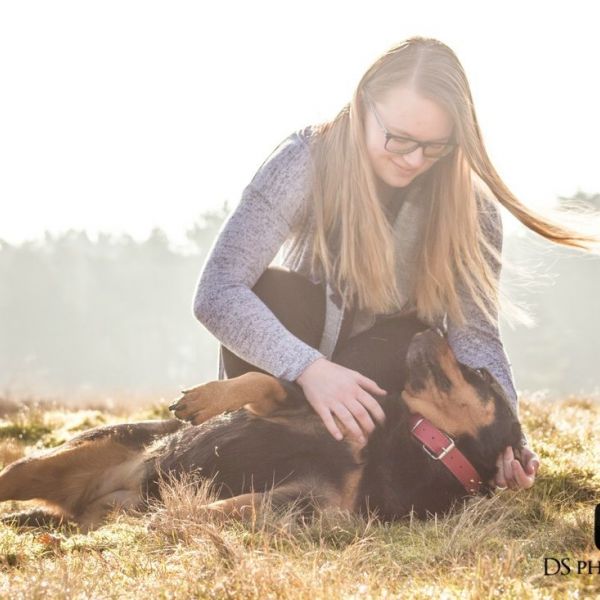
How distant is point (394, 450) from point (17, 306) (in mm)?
49925

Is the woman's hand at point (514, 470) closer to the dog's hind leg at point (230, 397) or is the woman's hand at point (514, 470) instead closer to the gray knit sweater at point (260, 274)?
the gray knit sweater at point (260, 274)

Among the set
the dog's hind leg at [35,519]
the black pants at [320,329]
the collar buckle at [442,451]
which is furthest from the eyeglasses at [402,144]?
the dog's hind leg at [35,519]

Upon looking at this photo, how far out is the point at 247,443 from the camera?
10.8ft

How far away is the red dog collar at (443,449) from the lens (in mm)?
3156

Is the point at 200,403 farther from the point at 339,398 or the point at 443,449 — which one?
the point at 443,449

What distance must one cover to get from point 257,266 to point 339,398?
2.48 ft

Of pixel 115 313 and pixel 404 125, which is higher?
pixel 404 125

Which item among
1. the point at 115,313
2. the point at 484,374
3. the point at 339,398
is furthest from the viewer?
the point at 115,313

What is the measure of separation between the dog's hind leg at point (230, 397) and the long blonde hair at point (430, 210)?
2.30 ft

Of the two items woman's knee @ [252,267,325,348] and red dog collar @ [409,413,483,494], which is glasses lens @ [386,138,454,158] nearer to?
woman's knee @ [252,267,325,348]

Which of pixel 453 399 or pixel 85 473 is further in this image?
pixel 85 473

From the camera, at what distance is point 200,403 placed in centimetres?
297

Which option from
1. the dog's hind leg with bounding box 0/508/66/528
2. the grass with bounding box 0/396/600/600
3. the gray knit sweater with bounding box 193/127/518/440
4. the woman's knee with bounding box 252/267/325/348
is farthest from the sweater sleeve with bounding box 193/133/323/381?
the dog's hind leg with bounding box 0/508/66/528

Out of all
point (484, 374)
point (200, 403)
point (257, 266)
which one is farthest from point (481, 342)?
point (200, 403)
